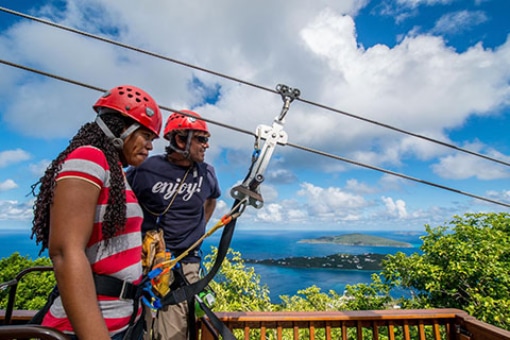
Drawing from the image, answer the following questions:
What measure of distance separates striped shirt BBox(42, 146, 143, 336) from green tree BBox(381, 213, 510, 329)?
695 centimetres

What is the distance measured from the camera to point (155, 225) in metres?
1.76

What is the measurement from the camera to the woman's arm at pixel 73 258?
0.71 meters

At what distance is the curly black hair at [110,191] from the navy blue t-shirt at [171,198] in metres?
0.86

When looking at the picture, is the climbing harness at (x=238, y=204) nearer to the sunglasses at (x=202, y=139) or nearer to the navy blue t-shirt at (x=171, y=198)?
the navy blue t-shirt at (x=171, y=198)

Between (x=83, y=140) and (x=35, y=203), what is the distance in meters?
0.23

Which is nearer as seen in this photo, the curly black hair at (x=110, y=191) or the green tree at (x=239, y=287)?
the curly black hair at (x=110, y=191)

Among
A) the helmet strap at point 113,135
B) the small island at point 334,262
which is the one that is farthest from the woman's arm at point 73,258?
the small island at point 334,262

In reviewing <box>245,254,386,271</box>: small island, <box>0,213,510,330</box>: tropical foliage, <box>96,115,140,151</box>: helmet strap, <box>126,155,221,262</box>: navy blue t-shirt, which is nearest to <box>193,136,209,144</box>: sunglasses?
<box>126,155,221,262</box>: navy blue t-shirt

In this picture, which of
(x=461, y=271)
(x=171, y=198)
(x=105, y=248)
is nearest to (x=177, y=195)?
(x=171, y=198)

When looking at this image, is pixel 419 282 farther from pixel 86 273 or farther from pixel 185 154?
pixel 86 273

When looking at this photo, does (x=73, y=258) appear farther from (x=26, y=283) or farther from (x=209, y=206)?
(x=26, y=283)

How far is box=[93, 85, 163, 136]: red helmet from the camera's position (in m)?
1.04

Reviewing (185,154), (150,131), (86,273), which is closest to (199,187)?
(185,154)

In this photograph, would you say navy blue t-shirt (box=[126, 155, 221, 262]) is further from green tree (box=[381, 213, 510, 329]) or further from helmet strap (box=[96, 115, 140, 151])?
green tree (box=[381, 213, 510, 329])
